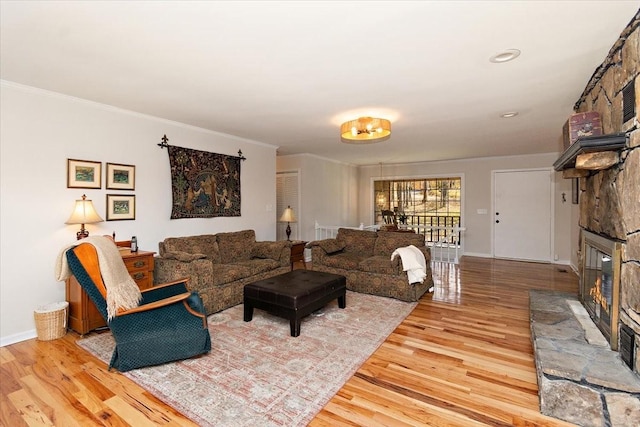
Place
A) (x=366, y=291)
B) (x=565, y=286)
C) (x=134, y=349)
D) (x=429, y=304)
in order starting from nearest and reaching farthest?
1. (x=134, y=349)
2. (x=429, y=304)
3. (x=366, y=291)
4. (x=565, y=286)

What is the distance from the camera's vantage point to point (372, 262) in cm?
430

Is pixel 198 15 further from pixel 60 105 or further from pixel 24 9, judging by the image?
pixel 60 105

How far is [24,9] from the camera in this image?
1.78m

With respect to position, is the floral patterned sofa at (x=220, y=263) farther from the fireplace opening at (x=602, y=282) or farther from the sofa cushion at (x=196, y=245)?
the fireplace opening at (x=602, y=282)

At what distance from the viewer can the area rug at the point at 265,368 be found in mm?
1933

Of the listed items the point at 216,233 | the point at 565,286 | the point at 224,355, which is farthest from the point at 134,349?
the point at 565,286

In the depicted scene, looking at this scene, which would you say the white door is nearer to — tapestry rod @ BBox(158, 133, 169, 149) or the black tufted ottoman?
the black tufted ottoman

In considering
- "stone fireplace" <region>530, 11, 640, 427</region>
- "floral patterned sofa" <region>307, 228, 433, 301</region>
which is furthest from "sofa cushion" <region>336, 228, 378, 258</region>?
"stone fireplace" <region>530, 11, 640, 427</region>

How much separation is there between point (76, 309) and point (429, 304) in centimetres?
389

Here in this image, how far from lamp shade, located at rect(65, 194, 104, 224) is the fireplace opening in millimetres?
4473

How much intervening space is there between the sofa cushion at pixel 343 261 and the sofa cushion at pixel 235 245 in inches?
47.4

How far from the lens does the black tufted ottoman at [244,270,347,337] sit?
298cm

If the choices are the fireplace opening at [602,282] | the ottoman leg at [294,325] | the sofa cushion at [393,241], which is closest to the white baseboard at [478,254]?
the sofa cushion at [393,241]

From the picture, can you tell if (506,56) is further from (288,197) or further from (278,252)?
(288,197)
